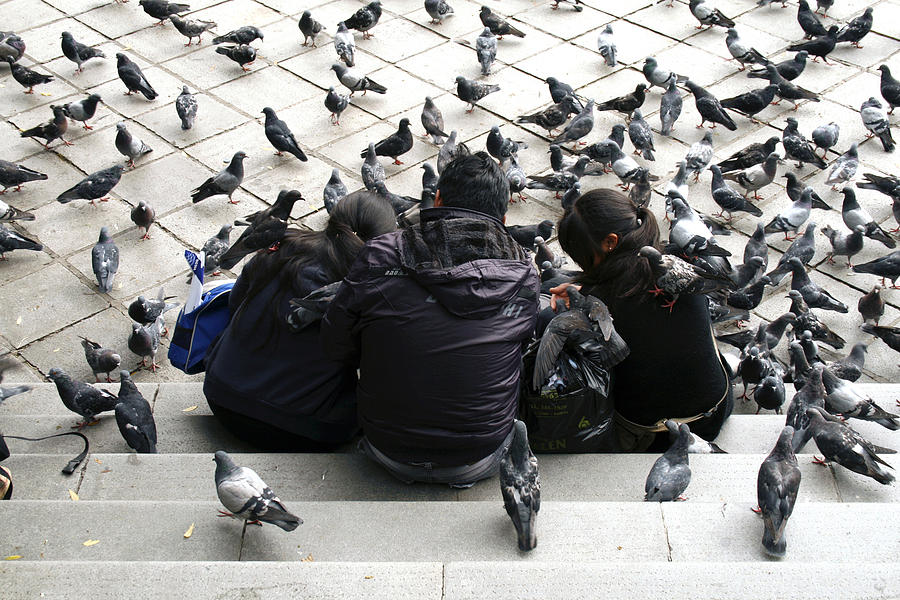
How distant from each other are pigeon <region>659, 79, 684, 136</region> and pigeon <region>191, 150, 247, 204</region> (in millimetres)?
4292

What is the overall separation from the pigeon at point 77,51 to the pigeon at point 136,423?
641 centimetres

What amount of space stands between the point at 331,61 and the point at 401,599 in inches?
330

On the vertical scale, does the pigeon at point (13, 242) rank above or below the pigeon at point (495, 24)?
above

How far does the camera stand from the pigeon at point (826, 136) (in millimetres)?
8519

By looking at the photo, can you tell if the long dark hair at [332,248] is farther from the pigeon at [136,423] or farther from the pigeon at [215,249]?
the pigeon at [215,249]

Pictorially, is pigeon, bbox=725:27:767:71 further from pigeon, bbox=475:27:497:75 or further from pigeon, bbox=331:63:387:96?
pigeon, bbox=331:63:387:96

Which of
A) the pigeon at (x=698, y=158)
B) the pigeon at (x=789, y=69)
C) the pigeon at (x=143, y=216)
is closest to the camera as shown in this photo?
the pigeon at (x=143, y=216)

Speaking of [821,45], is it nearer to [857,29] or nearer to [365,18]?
[857,29]

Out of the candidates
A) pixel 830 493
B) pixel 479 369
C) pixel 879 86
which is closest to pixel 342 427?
pixel 479 369

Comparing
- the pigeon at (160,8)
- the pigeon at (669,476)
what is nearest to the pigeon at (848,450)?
the pigeon at (669,476)

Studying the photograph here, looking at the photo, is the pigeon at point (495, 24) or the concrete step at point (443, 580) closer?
the concrete step at point (443, 580)

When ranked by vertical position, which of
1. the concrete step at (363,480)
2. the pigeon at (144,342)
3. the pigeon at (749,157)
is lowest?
the pigeon at (749,157)

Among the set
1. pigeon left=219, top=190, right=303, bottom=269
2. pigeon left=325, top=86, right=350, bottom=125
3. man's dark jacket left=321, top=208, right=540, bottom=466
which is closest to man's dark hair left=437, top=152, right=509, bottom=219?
man's dark jacket left=321, top=208, right=540, bottom=466

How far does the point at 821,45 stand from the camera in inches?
393
